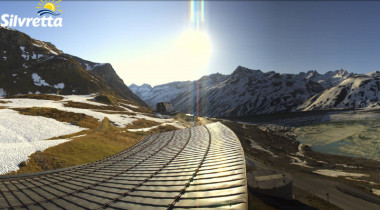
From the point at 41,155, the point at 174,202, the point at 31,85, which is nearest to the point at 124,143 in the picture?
the point at 41,155

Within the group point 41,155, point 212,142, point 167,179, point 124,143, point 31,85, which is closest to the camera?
point 167,179

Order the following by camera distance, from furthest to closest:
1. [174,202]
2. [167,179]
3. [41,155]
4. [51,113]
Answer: [51,113] → [41,155] → [167,179] → [174,202]

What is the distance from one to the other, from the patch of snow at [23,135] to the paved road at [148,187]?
45.8ft

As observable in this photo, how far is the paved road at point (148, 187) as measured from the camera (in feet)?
55.8

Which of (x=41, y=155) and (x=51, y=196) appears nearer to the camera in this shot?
(x=51, y=196)

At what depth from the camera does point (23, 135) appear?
55.2 meters

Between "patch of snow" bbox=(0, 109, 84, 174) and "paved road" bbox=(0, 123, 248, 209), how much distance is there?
13960 millimetres

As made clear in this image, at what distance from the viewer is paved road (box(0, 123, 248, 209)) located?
1702 cm

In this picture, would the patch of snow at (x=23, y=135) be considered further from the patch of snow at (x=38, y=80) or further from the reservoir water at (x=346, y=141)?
the patch of snow at (x=38, y=80)

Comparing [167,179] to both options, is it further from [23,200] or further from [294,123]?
[294,123]

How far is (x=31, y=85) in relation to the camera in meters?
172

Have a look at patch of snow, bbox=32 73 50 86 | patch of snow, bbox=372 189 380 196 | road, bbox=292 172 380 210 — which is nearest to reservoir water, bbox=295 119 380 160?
patch of snow, bbox=372 189 380 196

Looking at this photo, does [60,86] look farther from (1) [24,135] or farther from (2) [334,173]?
(2) [334,173]

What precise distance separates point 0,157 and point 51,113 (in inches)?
2073
